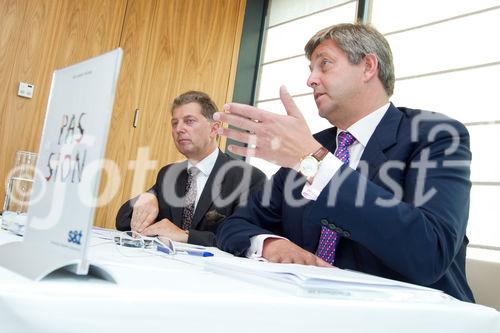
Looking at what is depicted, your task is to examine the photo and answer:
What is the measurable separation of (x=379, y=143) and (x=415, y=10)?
2.62 m

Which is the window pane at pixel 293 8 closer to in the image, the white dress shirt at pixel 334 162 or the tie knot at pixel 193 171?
the tie knot at pixel 193 171

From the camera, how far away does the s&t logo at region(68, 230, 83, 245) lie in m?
0.43

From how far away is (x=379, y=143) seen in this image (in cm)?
118

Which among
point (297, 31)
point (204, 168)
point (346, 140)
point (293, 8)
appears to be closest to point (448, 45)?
point (297, 31)

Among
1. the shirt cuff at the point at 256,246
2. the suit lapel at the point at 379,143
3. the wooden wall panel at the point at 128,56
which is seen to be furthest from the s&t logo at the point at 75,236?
the wooden wall panel at the point at 128,56

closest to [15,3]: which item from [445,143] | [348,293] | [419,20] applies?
[419,20]

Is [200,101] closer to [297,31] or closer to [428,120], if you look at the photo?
[428,120]

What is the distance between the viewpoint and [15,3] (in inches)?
122

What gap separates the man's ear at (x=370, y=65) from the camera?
1.41m

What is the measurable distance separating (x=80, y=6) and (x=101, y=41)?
0.89 feet

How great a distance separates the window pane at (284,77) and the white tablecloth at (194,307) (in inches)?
138

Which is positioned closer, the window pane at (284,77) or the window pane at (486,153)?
the window pane at (486,153)

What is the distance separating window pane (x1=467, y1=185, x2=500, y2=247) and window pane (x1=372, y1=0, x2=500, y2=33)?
A: 3.87ft

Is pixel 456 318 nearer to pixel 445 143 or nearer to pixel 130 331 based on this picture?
pixel 130 331
